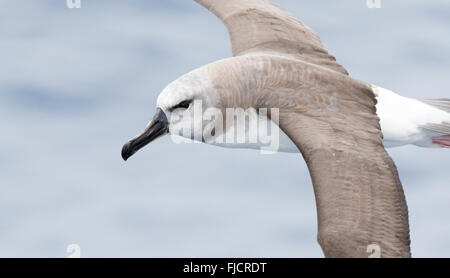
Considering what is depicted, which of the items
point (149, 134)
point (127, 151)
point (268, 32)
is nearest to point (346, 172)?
point (149, 134)

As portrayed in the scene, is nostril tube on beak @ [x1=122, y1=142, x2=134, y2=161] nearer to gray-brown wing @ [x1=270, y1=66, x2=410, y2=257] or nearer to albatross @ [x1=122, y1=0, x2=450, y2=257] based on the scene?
albatross @ [x1=122, y1=0, x2=450, y2=257]

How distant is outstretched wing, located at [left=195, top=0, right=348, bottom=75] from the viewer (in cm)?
1130

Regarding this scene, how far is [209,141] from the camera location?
1008cm

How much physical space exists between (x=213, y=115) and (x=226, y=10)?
2.81m

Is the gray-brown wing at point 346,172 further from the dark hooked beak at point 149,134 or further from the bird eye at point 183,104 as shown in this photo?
the dark hooked beak at point 149,134

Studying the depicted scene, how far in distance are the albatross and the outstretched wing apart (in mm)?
16

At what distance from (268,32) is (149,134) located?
8.71ft

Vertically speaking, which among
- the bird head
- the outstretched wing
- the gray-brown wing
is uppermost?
the outstretched wing

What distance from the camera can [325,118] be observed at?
9609 mm

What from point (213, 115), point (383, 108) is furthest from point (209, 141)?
point (383, 108)

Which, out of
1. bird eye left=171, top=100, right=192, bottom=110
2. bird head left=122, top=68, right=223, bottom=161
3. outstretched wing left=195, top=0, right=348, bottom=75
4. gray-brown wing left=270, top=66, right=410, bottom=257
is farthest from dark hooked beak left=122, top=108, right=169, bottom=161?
outstretched wing left=195, top=0, right=348, bottom=75

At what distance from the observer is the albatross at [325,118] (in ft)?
28.3

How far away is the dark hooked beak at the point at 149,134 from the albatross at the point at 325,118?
0.04 feet

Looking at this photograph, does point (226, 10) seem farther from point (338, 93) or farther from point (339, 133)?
point (339, 133)
